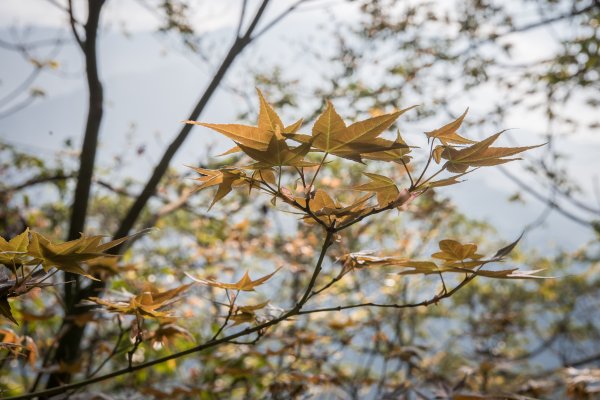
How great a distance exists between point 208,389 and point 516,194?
13.1 feet

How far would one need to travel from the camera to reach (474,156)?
0.77 m

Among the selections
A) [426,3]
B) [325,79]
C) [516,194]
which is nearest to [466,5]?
[426,3]

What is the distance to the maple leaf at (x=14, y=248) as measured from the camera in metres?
0.69

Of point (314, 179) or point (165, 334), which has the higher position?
point (314, 179)

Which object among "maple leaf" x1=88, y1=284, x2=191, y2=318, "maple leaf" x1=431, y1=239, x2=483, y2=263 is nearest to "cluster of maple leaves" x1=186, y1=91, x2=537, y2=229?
"maple leaf" x1=431, y1=239, x2=483, y2=263

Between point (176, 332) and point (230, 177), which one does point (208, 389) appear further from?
point (230, 177)

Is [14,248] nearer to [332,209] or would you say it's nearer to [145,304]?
[145,304]

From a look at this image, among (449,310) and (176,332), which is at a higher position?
(449,310)

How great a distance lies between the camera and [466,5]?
4.38m

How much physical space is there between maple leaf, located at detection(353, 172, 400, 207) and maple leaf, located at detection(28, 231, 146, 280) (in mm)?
391

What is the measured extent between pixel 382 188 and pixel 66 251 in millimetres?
532

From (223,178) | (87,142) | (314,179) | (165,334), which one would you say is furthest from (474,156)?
(87,142)

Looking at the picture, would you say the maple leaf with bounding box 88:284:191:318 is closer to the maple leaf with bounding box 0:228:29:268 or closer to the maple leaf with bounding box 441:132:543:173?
the maple leaf with bounding box 0:228:29:268

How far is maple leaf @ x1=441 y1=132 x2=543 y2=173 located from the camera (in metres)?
0.75
